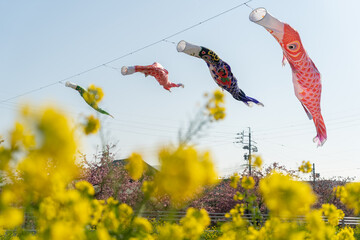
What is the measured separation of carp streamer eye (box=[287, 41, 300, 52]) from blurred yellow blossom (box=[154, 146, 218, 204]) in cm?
581

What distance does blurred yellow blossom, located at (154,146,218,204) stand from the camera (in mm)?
1076

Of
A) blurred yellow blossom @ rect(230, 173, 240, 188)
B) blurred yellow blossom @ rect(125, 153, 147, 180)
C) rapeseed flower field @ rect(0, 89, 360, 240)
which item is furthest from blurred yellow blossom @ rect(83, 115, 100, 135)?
blurred yellow blossom @ rect(230, 173, 240, 188)

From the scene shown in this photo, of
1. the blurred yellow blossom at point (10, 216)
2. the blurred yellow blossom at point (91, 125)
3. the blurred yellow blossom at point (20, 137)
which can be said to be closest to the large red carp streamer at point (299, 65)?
the blurred yellow blossom at point (91, 125)

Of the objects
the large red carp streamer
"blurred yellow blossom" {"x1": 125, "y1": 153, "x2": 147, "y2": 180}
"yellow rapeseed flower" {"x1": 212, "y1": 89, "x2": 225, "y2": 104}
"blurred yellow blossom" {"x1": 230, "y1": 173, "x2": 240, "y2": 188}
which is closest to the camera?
"blurred yellow blossom" {"x1": 125, "y1": 153, "x2": 147, "y2": 180}

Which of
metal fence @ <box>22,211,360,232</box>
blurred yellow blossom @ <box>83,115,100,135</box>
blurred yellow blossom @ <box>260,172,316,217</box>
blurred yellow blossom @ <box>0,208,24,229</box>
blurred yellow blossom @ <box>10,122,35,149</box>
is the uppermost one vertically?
blurred yellow blossom @ <box>83,115,100,135</box>

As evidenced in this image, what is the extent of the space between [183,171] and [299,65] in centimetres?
611

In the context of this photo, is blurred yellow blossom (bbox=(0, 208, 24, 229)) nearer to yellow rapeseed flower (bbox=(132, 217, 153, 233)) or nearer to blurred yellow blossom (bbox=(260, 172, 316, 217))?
yellow rapeseed flower (bbox=(132, 217, 153, 233))

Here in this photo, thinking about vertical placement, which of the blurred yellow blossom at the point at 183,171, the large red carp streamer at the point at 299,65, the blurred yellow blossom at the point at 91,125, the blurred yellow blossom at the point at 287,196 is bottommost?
the blurred yellow blossom at the point at 287,196

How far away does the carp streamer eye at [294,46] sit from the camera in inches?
257

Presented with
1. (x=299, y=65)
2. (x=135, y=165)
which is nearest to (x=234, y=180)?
(x=135, y=165)

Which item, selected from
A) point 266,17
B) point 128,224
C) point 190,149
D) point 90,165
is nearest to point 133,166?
point 128,224

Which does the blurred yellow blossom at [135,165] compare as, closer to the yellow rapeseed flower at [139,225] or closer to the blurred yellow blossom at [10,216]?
the yellow rapeseed flower at [139,225]

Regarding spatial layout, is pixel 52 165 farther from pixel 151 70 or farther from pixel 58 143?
pixel 151 70

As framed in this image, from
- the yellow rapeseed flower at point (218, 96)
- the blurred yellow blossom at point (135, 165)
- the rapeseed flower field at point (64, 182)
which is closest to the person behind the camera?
the rapeseed flower field at point (64, 182)
